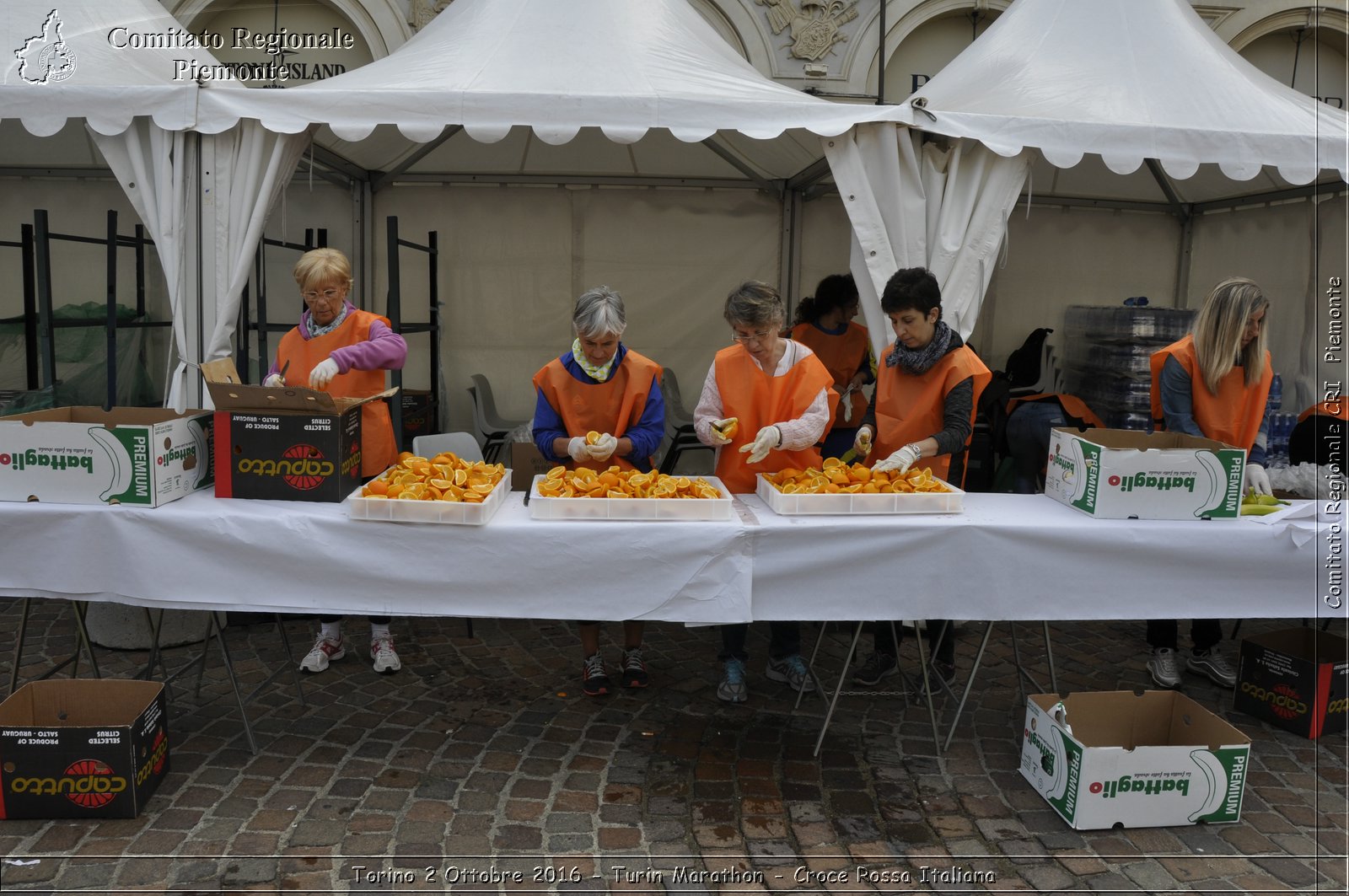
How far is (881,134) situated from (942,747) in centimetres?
261

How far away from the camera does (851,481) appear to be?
10.3 feet

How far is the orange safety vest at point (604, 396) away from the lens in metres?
3.50

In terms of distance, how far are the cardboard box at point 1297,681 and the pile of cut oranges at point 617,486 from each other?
247 centimetres

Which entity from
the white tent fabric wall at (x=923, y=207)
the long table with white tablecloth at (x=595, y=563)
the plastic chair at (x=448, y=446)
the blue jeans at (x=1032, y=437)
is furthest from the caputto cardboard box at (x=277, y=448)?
the blue jeans at (x=1032, y=437)

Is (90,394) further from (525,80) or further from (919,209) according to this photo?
(919,209)

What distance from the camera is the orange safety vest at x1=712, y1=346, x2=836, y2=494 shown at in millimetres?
3527

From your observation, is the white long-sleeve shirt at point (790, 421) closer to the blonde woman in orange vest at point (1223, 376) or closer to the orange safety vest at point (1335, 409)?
the blonde woman in orange vest at point (1223, 376)

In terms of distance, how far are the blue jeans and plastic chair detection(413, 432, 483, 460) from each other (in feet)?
10.5

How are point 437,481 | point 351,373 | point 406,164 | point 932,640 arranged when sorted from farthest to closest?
point 406,164
point 932,640
point 351,373
point 437,481

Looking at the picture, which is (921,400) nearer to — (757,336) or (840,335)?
(757,336)

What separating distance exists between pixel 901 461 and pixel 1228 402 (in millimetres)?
1422

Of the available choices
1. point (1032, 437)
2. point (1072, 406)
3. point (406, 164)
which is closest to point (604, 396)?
point (1032, 437)

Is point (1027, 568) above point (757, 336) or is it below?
below

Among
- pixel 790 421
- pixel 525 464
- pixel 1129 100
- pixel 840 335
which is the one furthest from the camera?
pixel 840 335
